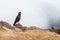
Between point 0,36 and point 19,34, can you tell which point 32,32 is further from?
point 0,36

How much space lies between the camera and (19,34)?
91.3ft

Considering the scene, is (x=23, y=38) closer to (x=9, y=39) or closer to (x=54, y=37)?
(x=9, y=39)

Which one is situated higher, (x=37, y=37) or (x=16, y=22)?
(x=37, y=37)

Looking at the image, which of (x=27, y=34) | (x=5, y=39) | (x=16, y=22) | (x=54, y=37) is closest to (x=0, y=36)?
(x=5, y=39)

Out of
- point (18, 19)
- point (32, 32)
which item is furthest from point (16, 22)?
point (32, 32)

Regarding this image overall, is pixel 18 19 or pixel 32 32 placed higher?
pixel 32 32

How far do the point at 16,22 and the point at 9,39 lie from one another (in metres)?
15.1

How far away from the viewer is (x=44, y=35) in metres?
28.4

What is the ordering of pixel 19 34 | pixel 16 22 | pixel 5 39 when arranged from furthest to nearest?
1. pixel 16 22
2. pixel 19 34
3. pixel 5 39

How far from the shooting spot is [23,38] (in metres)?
26.9

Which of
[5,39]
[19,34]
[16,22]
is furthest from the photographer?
[16,22]

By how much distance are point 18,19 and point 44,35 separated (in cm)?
1357

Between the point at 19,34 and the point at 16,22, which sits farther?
the point at 16,22

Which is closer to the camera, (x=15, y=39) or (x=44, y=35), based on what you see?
(x=15, y=39)
